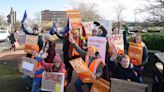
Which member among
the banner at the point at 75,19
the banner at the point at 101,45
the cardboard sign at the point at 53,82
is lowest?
the cardboard sign at the point at 53,82

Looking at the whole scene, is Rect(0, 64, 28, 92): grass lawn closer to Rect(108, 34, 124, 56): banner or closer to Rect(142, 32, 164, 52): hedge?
Rect(108, 34, 124, 56): banner

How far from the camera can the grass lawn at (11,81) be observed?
8727 mm

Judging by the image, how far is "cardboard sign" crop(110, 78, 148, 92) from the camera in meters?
4.88

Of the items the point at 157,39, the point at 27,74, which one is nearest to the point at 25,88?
the point at 27,74

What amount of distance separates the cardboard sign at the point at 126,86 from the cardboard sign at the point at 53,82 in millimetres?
1467

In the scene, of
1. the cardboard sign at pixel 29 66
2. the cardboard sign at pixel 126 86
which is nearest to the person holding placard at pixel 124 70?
the cardboard sign at pixel 126 86

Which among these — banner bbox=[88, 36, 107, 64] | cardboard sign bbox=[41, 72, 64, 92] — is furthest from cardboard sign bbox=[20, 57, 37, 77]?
banner bbox=[88, 36, 107, 64]

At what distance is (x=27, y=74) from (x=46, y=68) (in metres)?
0.72

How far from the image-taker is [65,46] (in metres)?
8.86

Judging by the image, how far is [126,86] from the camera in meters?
5.09

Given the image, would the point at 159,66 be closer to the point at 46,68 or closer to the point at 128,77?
the point at 128,77

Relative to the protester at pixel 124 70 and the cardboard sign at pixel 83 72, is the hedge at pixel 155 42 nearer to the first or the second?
the cardboard sign at pixel 83 72

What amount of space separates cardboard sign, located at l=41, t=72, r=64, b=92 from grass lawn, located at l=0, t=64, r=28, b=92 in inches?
76.1

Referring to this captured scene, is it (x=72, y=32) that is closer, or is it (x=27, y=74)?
(x=27, y=74)
